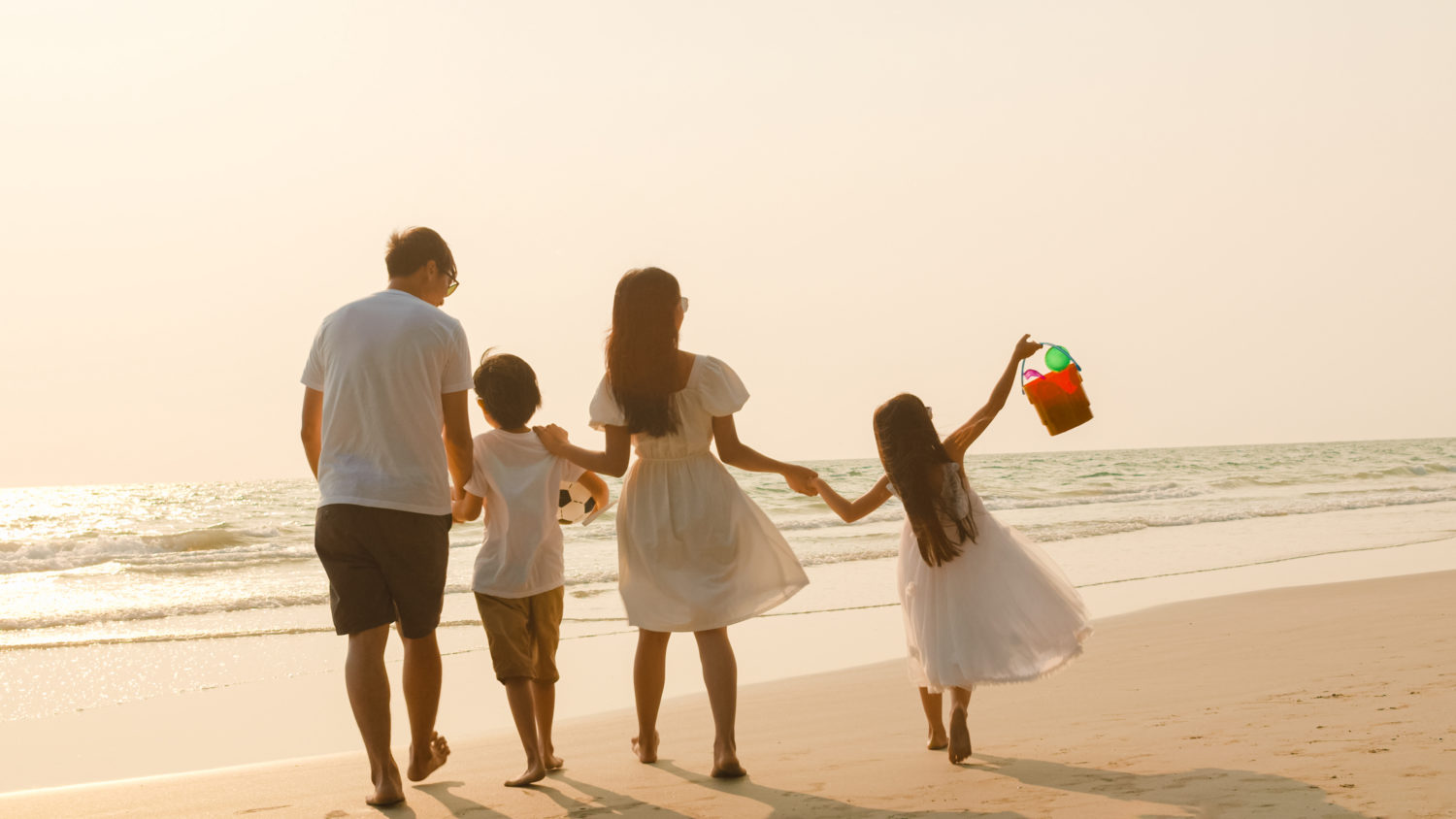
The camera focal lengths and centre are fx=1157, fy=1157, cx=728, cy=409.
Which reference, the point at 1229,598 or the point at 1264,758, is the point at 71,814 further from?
the point at 1229,598

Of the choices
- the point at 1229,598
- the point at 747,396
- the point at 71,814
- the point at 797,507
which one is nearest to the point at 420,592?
the point at 747,396

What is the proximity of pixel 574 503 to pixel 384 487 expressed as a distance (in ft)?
2.87

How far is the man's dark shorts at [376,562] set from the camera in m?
3.24

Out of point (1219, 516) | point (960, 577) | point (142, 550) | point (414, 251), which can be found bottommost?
point (1219, 516)

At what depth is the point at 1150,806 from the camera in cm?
305

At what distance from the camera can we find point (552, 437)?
12.7 feet

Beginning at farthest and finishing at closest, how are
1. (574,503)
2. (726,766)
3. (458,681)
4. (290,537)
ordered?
(290,537) → (458,681) → (574,503) → (726,766)

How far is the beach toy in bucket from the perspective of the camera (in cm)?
409

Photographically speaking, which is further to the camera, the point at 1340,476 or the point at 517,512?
the point at 1340,476

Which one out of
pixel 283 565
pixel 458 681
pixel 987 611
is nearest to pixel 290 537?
pixel 283 565

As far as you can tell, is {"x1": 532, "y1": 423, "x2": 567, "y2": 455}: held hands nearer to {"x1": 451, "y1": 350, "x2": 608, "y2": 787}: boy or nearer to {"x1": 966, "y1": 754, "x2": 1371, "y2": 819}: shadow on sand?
{"x1": 451, "y1": 350, "x2": 608, "y2": 787}: boy

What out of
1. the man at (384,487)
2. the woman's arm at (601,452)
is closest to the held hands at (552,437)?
the woman's arm at (601,452)

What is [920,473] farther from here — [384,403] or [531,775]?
[384,403]

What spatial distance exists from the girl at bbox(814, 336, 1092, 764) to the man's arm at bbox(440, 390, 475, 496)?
1209 millimetres
